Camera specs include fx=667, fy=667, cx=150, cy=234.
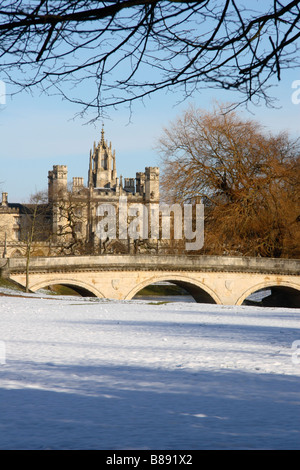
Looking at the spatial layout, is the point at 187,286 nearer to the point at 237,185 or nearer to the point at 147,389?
the point at 237,185

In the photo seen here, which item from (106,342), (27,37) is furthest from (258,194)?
(27,37)

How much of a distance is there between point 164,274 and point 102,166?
238ft

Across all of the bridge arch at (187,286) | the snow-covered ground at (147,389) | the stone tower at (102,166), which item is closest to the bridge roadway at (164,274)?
the bridge arch at (187,286)

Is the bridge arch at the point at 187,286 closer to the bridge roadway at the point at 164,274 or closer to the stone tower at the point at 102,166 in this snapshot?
the bridge roadway at the point at 164,274

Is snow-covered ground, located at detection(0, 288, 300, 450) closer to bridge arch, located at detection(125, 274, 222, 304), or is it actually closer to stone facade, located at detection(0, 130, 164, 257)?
bridge arch, located at detection(125, 274, 222, 304)

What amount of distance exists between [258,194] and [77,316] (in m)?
20.5

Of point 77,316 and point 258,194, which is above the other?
point 258,194

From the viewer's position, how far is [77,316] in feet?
58.2

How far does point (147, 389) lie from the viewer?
297 inches

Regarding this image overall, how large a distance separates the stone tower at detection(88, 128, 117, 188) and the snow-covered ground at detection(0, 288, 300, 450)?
297ft

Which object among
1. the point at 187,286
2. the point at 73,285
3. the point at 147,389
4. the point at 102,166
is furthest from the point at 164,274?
the point at 102,166

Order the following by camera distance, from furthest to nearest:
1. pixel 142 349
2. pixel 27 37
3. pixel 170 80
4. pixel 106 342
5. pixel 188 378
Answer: pixel 106 342 → pixel 142 349 → pixel 188 378 → pixel 170 80 → pixel 27 37

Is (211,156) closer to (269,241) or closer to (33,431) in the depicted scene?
(269,241)

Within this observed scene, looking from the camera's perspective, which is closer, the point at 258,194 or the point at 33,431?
the point at 33,431
